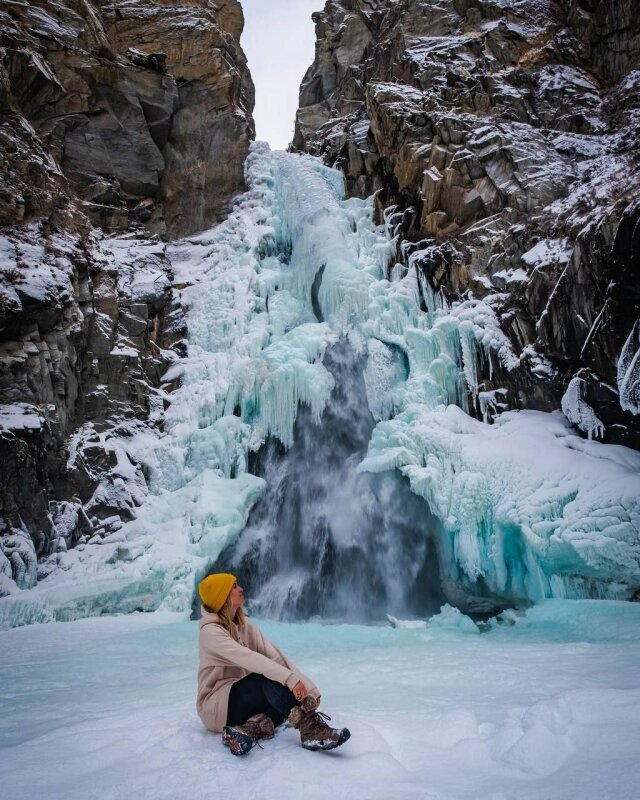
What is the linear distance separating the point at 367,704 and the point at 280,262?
14251 millimetres

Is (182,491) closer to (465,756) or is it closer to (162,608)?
(162,608)

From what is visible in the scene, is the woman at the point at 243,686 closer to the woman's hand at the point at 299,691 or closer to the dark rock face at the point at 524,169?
the woman's hand at the point at 299,691

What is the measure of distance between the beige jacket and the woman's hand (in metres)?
0.02

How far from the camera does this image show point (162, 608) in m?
8.67

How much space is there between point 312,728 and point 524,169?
13091 mm

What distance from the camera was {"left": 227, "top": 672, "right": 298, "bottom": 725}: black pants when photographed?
94.6 inches

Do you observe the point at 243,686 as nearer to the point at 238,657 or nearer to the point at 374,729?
the point at 238,657

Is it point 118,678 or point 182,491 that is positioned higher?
point 182,491

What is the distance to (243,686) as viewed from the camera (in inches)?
95.8

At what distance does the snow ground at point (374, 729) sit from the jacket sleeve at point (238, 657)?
304mm

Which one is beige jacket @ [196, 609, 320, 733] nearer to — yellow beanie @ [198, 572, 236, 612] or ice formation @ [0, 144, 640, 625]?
yellow beanie @ [198, 572, 236, 612]

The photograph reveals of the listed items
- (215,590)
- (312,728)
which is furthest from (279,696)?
(215,590)

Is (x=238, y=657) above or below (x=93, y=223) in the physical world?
below

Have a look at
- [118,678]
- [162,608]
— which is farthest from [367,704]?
[162,608]
